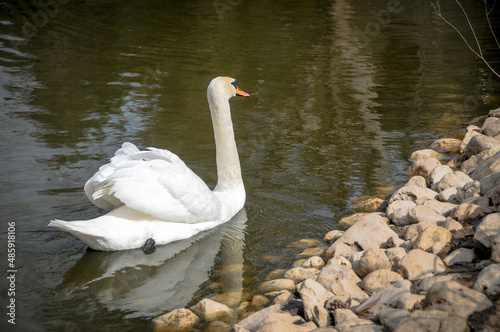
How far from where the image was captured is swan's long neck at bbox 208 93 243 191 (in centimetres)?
681

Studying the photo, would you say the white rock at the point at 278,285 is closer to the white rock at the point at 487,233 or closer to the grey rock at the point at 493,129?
the white rock at the point at 487,233

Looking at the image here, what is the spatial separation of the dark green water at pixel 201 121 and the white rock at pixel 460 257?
158 cm

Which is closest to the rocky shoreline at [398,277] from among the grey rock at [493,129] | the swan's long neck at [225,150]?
the swan's long neck at [225,150]

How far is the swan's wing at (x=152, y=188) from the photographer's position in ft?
18.2

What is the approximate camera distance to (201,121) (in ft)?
31.9

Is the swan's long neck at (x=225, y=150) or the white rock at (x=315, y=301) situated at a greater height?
the swan's long neck at (x=225, y=150)

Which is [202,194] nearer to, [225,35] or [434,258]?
[434,258]

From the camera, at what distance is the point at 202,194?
609cm

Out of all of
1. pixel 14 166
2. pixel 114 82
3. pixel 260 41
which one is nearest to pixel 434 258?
pixel 14 166

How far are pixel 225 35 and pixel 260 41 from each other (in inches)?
50.8

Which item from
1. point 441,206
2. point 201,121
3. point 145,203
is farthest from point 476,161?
point 201,121

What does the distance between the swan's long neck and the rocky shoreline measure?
4.38 feet

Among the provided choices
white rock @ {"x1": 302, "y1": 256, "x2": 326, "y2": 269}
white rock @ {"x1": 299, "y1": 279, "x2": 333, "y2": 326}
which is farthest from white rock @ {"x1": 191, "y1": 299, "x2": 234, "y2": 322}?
white rock @ {"x1": 302, "y1": 256, "x2": 326, "y2": 269}

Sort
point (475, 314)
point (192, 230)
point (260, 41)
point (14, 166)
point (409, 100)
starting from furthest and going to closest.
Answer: point (260, 41) < point (409, 100) < point (14, 166) < point (192, 230) < point (475, 314)
